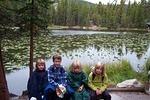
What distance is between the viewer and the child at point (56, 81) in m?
7.19

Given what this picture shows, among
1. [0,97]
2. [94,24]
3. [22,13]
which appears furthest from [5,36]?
[94,24]

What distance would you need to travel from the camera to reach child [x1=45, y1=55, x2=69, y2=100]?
283 inches

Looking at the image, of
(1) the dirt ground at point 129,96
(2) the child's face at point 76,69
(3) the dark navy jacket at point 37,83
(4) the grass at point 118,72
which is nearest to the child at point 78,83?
(2) the child's face at point 76,69

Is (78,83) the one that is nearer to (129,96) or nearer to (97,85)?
(97,85)

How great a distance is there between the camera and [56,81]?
7.34 metres

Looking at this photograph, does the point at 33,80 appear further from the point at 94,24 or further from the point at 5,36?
the point at 94,24

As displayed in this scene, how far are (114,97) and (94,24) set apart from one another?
109 meters

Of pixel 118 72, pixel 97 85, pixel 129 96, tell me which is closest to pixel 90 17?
pixel 118 72

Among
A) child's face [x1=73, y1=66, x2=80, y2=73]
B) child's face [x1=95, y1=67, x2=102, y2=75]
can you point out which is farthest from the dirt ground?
child's face [x1=73, y1=66, x2=80, y2=73]

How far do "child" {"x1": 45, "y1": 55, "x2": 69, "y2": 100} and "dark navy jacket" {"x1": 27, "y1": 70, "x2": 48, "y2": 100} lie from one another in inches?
5.4

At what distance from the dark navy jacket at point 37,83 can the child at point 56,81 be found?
0.45 ft

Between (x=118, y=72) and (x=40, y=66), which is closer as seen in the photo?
(x=40, y=66)

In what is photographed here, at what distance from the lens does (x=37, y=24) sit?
1659cm

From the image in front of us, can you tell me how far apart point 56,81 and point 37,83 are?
383 mm
